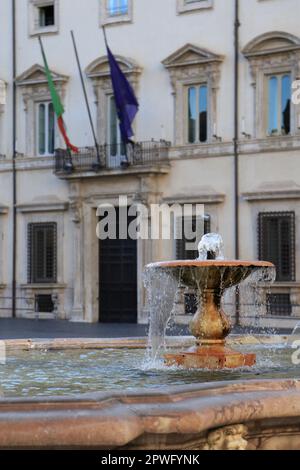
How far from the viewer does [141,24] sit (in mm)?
28391

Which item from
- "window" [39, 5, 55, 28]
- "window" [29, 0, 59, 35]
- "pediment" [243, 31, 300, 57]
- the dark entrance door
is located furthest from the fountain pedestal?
"window" [39, 5, 55, 28]

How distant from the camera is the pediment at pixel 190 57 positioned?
26719mm

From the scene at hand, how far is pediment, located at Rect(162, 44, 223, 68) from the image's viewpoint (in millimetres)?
26719

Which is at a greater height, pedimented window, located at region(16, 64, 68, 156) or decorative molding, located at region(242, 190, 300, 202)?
pedimented window, located at region(16, 64, 68, 156)

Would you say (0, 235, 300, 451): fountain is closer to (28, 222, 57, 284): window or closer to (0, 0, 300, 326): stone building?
(0, 0, 300, 326): stone building

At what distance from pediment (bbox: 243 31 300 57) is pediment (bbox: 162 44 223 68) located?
36.1 inches

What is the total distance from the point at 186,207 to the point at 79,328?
4135mm

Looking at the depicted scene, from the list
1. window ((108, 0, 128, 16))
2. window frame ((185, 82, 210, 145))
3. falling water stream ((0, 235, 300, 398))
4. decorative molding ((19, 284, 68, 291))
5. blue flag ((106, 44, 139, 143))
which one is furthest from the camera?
decorative molding ((19, 284, 68, 291))

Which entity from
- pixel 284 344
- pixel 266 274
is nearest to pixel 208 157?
pixel 284 344

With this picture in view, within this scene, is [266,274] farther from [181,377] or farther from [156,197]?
[156,197]

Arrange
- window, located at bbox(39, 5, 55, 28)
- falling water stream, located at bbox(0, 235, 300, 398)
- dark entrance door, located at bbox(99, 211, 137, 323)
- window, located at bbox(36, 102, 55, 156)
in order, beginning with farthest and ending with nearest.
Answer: window, located at bbox(39, 5, 55, 28), window, located at bbox(36, 102, 55, 156), dark entrance door, located at bbox(99, 211, 137, 323), falling water stream, located at bbox(0, 235, 300, 398)

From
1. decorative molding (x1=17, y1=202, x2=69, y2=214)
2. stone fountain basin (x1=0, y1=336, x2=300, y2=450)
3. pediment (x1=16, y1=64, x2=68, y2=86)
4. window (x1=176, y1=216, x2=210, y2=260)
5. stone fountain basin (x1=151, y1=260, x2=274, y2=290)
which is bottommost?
stone fountain basin (x1=0, y1=336, x2=300, y2=450)

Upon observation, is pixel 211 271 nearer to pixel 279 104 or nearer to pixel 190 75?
pixel 279 104
